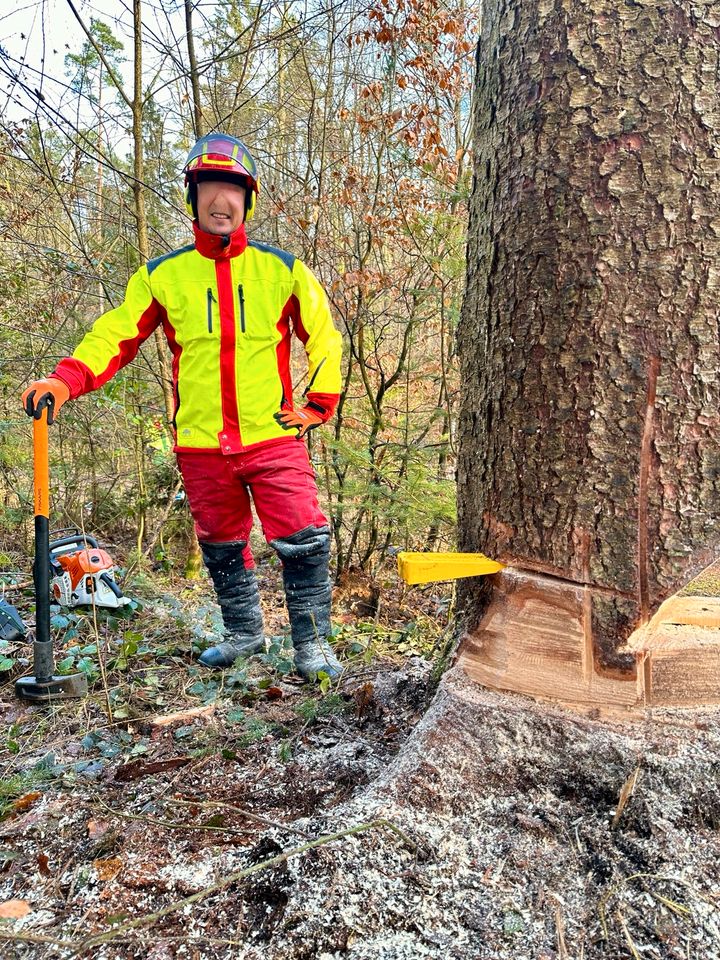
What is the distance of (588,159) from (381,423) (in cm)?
426

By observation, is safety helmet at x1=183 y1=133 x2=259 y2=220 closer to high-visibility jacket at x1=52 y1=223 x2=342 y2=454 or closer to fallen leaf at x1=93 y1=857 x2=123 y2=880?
high-visibility jacket at x1=52 y1=223 x2=342 y2=454

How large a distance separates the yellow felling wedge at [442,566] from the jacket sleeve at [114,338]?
179 centimetres

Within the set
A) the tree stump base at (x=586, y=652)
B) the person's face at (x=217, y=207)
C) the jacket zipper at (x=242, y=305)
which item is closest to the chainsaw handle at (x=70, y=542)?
the jacket zipper at (x=242, y=305)

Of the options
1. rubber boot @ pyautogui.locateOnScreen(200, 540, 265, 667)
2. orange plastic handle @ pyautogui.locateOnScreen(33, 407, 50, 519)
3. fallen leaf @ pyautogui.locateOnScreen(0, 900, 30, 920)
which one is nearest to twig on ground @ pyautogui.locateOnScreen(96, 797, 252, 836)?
fallen leaf @ pyautogui.locateOnScreen(0, 900, 30, 920)

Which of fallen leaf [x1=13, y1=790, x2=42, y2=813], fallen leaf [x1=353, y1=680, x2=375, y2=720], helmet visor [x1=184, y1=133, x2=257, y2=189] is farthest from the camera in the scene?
helmet visor [x1=184, y1=133, x2=257, y2=189]

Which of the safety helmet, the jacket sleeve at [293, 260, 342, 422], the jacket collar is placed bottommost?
the jacket sleeve at [293, 260, 342, 422]

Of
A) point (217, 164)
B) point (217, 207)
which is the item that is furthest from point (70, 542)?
point (217, 164)

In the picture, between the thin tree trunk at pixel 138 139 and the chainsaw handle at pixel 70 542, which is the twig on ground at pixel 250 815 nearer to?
the chainsaw handle at pixel 70 542

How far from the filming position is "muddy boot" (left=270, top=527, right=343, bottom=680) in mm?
2742

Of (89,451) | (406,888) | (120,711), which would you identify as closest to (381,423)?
(89,451)

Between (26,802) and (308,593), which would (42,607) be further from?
(308,593)

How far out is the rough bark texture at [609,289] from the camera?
1.34 metres

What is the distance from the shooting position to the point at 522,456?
154 centimetres

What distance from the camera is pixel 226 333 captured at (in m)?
2.71
